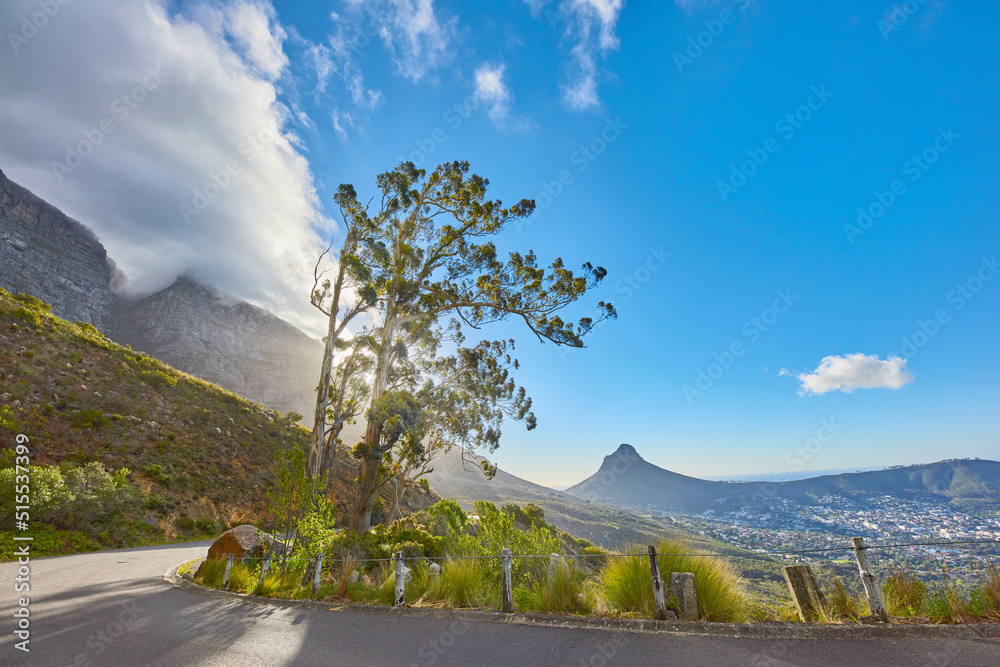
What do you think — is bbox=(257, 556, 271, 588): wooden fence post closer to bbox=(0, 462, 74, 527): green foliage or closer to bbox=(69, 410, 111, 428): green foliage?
bbox=(0, 462, 74, 527): green foliage

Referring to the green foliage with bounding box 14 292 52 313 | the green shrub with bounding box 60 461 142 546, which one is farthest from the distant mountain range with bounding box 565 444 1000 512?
the green foliage with bounding box 14 292 52 313

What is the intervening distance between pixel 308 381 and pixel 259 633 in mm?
155303

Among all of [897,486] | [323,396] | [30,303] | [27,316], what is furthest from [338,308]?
[897,486]

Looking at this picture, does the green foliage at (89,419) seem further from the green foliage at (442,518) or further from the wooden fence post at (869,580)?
the wooden fence post at (869,580)

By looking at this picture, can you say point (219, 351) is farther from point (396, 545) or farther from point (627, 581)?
point (627, 581)

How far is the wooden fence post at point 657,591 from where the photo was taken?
5.11m

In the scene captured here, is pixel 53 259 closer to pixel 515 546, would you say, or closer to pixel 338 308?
pixel 338 308

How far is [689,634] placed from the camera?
181 inches

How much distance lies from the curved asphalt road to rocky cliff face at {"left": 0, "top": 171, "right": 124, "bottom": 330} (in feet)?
399

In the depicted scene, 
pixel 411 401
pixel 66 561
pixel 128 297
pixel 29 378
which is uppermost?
pixel 128 297

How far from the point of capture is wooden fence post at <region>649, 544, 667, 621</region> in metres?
5.11

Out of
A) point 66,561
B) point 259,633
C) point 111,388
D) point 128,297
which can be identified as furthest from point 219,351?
point 259,633

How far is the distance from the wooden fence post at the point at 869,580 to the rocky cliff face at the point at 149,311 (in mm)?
117551

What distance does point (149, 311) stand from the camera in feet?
417
